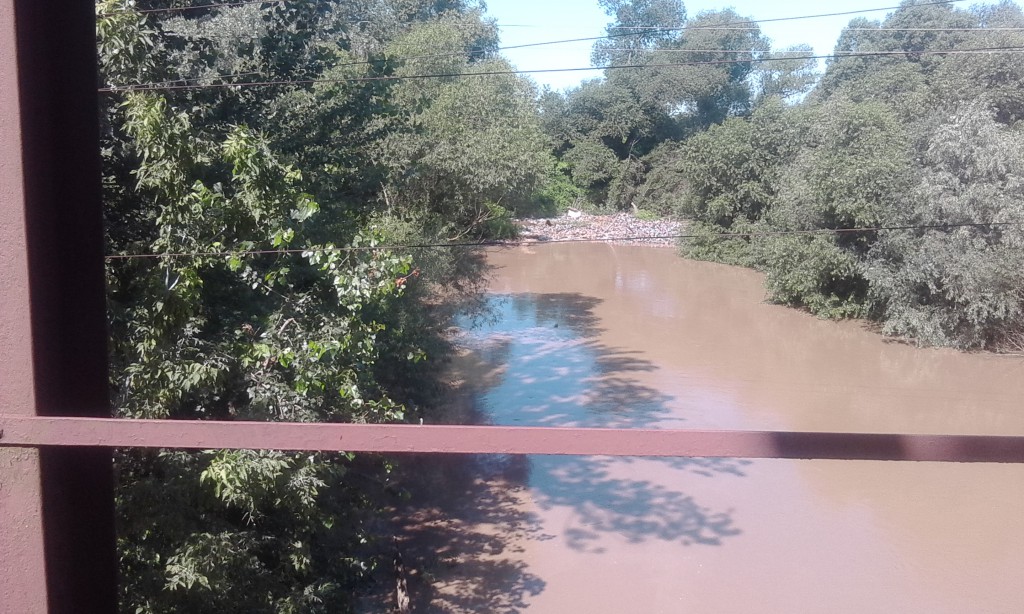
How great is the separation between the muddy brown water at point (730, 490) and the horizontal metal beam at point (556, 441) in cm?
776

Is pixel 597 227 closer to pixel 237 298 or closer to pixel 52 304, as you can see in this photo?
pixel 237 298

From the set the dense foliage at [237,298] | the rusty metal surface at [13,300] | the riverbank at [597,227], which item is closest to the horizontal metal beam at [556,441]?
the rusty metal surface at [13,300]

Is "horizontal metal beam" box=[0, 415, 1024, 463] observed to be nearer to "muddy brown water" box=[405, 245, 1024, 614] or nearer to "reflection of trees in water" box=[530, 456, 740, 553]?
"muddy brown water" box=[405, 245, 1024, 614]

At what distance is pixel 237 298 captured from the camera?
6.40 m

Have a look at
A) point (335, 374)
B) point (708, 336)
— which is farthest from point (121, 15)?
point (708, 336)

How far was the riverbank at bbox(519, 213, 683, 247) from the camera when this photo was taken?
94.6 feet

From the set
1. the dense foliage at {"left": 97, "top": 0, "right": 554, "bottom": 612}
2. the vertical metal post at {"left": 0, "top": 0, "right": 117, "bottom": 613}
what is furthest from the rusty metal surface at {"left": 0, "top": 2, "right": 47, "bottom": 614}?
the dense foliage at {"left": 97, "top": 0, "right": 554, "bottom": 612}

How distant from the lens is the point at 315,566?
22.6 ft

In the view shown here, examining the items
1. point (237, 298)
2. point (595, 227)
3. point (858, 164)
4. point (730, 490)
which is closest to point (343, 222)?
point (237, 298)

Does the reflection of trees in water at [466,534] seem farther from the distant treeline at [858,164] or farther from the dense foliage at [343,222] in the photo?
the distant treeline at [858,164]

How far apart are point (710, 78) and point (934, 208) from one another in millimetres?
14178

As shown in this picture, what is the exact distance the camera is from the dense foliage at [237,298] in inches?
199

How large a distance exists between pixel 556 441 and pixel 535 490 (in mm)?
10486

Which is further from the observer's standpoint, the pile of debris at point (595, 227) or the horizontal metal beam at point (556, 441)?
the pile of debris at point (595, 227)
